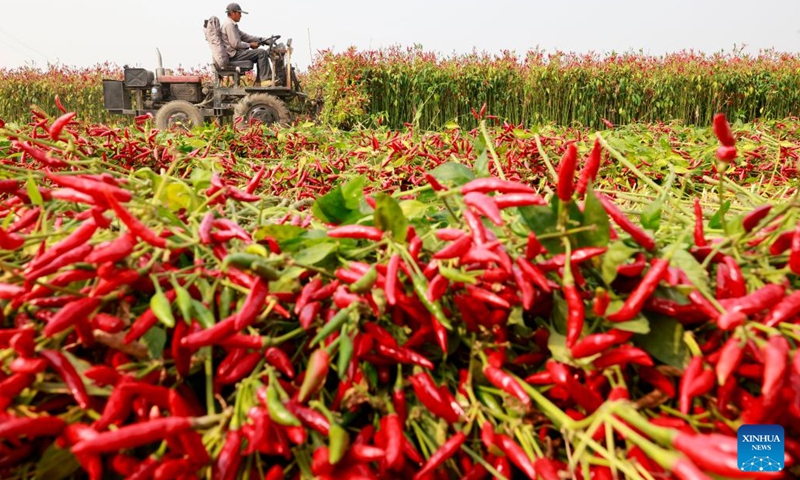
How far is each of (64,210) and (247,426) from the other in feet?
2.34

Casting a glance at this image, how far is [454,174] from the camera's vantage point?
114 cm

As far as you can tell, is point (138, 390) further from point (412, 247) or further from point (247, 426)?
→ point (412, 247)

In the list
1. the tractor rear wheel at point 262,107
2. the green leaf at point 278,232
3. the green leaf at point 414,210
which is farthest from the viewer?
the tractor rear wheel at point 262,107

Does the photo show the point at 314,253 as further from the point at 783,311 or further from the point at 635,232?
the point at 783,311

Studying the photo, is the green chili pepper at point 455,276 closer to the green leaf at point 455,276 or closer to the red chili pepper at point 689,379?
the green leaf at point 455,276

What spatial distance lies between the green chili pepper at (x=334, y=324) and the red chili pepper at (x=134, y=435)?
21cm

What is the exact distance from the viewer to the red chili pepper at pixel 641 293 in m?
0.78

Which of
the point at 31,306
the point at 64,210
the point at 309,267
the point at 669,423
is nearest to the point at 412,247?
the point at 309,267

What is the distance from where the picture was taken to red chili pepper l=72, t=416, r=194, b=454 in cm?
74

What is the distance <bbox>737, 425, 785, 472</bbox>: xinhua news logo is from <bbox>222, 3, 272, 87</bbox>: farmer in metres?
12.1

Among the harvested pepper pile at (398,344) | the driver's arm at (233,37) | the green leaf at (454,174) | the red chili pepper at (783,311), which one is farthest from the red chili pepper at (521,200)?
the driver's arm at (233,37)

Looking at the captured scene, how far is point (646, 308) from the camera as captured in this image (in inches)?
33.4

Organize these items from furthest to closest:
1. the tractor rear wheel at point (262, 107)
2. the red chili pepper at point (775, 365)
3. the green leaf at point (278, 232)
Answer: the tractor rear wheel at point (262, 107) → the green leaf at point (278, 232) → the red chili pepper at point (775, 365)

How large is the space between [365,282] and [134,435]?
1.21 feet
